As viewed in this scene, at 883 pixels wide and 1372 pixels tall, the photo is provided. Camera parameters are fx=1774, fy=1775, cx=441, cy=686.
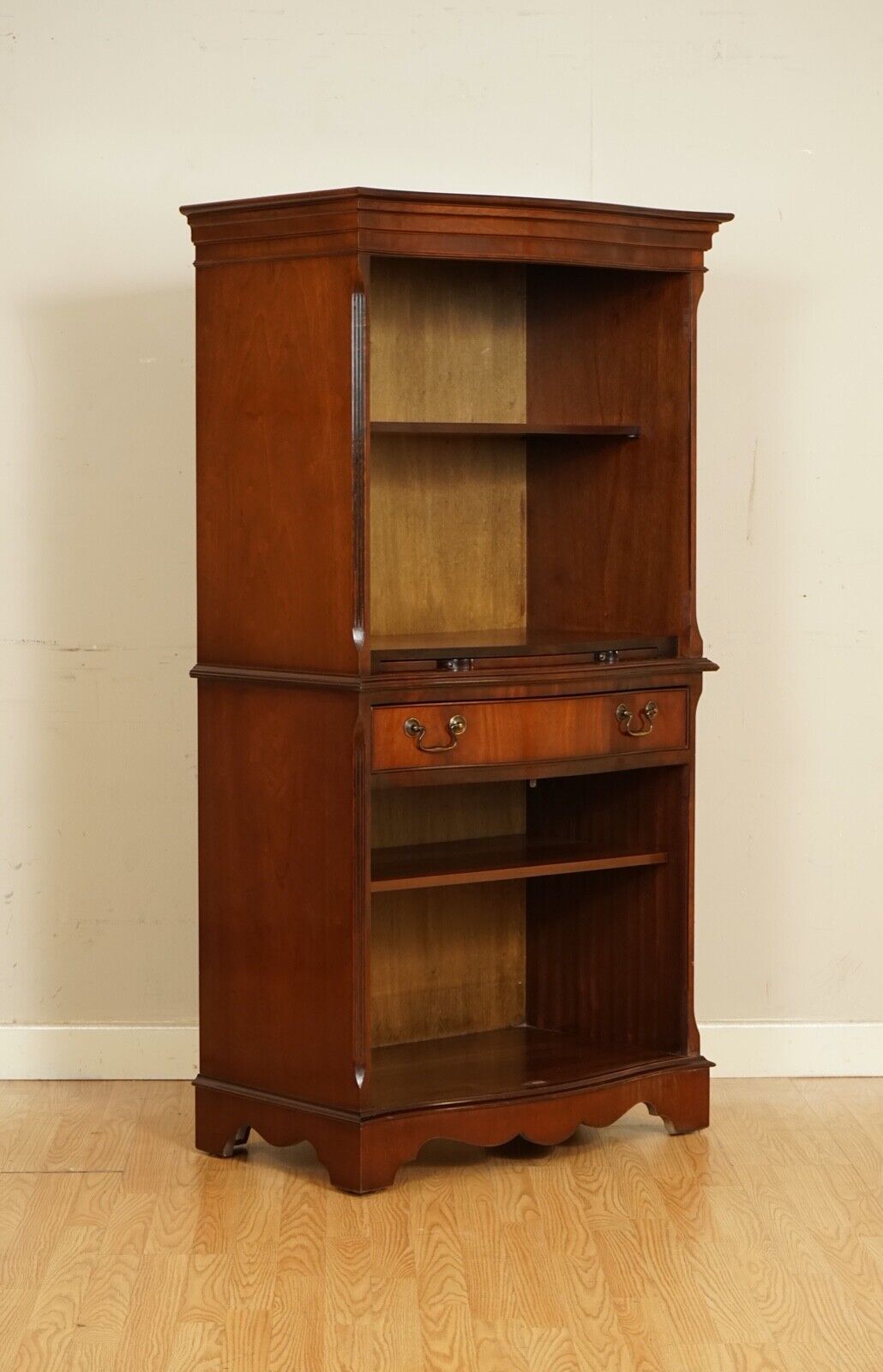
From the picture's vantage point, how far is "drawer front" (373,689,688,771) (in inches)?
135

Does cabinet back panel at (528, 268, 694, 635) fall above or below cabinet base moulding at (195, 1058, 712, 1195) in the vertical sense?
above

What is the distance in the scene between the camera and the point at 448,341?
3.98 metres

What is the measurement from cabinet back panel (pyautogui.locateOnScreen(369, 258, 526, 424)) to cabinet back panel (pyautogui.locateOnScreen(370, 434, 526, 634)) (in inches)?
2.9

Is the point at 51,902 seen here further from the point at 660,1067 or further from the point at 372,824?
the point at 660,1067

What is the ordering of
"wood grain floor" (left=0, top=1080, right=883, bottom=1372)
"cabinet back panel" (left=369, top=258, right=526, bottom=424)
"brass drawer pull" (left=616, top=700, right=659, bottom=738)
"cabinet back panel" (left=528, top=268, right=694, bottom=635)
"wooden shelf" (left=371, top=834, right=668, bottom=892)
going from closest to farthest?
"wood grain floor" (left=0, top=1080, right=883, bottom=1372) < "wooden shelf" (left=371, top=834, right=668, bottom=892) < "brass drawer pull" (left=616, top=700, right=659, bottom=738) < "cabinet back panel" (left=528, top=268, right=694, bottom=635) < "cabinet back panel" (left=369, top=258, right=526, bottom=424)

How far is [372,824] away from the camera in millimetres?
3959

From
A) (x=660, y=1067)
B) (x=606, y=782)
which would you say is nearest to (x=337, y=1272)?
(x=660, y=1067)

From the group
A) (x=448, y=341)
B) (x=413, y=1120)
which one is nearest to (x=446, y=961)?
(x=413, y=1120)

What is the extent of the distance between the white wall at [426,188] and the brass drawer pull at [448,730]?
3.17 feet

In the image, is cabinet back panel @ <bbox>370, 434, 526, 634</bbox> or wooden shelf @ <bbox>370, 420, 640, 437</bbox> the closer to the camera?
wooden shelf @ <bbox>370, 420, 640, 437</bbox>

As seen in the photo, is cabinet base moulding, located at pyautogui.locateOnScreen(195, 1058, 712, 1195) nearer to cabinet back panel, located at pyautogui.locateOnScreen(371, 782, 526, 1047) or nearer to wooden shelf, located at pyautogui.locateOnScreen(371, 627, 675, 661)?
cabinet back panel, located at pyautogui.locateOnScreen(371, 782, 526, 1047)

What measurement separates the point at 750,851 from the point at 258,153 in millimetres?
2046

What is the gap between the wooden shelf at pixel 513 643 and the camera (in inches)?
138

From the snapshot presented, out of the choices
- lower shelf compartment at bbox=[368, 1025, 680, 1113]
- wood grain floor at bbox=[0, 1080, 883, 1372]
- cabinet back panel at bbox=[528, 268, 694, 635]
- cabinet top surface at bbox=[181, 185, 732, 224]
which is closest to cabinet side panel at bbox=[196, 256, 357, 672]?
cabinet top surface at bbox=[181, 185, 732, 224]
